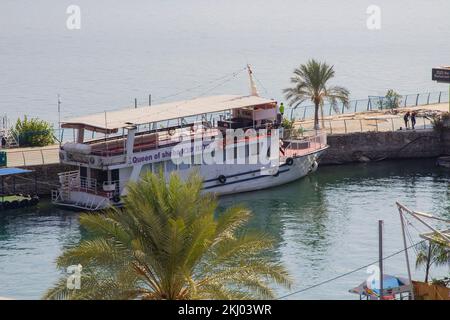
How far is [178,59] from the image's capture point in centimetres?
14712

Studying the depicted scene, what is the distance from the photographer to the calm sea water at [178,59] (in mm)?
113500

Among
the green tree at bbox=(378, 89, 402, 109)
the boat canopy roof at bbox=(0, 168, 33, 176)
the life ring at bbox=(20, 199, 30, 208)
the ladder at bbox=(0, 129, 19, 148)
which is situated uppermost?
the green tree at bbox=(378, 89, 402, 109)

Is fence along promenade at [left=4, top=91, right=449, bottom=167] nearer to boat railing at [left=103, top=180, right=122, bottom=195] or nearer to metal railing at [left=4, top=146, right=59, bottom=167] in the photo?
metal railing at [left=4, top=146, right=59, bottom=167]

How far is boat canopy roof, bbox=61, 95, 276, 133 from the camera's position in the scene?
58844mm

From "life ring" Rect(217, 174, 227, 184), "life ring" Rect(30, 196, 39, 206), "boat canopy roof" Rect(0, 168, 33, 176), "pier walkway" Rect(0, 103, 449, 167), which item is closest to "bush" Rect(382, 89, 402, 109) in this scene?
"pier walkway" Rect(0, 103, 449, 167)

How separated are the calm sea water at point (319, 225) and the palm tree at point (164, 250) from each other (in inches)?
487

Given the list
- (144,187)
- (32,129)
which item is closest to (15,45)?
(32,129)

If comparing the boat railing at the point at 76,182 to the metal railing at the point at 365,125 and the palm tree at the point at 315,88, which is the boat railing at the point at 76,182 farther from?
the metal railing at the point at 365,125

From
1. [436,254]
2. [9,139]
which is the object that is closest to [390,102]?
[9,139]

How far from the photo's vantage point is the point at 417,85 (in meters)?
A: 124

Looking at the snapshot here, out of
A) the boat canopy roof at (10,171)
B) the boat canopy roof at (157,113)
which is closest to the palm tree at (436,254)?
the boat canopy roof at (157,113)

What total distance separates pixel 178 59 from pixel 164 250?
386 feet

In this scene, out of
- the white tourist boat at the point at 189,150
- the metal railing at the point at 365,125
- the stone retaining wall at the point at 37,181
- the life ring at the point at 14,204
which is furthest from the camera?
the metal railing at the point at 365,125

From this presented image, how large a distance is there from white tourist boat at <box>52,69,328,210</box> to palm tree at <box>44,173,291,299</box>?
951 inches
